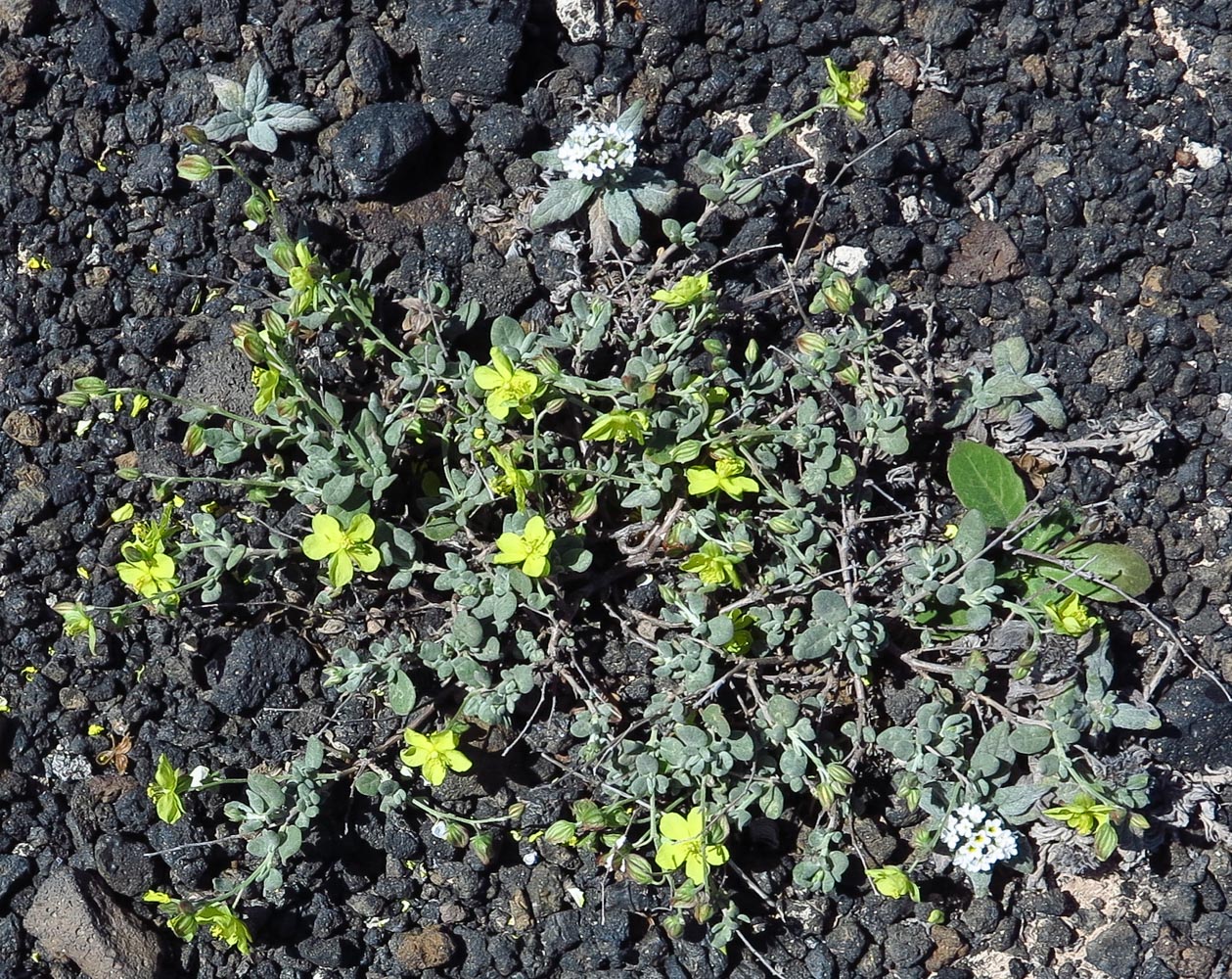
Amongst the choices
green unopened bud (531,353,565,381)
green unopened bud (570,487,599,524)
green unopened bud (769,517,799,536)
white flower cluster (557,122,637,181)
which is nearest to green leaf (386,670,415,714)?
green unopened bud (570,487,599,524)

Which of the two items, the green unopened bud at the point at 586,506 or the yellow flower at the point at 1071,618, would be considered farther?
the green unopened bud at the point at 586,506

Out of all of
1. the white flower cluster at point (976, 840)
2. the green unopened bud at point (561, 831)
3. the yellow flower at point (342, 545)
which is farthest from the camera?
the green unopened bud at point (561, 831)

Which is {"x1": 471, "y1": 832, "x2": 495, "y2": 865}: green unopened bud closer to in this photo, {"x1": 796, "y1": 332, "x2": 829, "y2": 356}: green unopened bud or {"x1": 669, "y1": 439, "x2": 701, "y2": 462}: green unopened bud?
{"x1": 669, "y1": 439, "x2": 701, "y2": 462}: green unopened bud

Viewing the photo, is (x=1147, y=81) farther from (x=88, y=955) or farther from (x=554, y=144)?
(x=88, y=955)

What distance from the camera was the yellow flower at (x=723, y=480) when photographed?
123 inches

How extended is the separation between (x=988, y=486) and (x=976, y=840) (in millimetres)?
966

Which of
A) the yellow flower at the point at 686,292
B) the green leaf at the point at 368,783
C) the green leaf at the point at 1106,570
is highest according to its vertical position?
the yellow flower at the point at 686,292

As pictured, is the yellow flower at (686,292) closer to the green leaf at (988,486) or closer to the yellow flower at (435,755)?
the green leaf at (988,486)

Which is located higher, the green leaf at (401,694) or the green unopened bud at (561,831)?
the green leaf at (401,694)

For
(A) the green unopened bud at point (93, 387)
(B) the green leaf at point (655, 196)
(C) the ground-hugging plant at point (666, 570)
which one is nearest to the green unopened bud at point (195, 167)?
(C) the ground-hugging plant at point (666, 570)

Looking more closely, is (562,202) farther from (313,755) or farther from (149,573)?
(313,755)

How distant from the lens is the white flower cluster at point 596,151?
3320mm

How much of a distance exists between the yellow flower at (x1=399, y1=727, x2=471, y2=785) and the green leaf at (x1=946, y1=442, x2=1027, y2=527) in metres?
1.56

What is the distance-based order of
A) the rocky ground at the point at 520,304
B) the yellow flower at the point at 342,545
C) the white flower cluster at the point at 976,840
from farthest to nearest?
the rocky ground at the point at 520,304 → the white flower cluster at the point at 976,840 → the yellow flower at the point at 342,545
